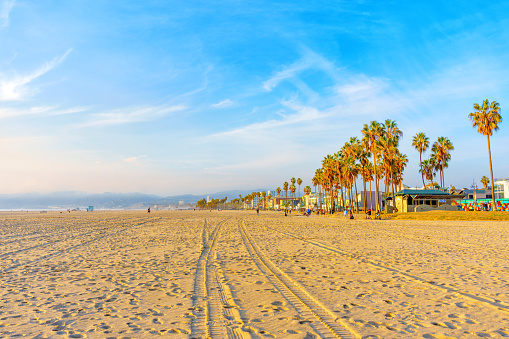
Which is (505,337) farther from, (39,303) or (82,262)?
(82,262)

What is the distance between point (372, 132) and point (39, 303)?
166ft

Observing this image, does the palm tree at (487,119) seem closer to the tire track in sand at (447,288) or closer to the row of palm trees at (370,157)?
the row of palm trees at (370,157)

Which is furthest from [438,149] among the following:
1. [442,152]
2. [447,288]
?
[447,288]

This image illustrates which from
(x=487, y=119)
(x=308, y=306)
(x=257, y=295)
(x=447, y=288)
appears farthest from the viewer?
(x=487, y=119)

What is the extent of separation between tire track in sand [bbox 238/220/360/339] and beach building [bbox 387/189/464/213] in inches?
1900

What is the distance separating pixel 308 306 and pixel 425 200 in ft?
177

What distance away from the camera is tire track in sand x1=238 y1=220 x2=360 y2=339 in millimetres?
4676

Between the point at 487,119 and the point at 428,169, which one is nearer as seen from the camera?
the point at 487,119

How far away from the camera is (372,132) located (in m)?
51.5

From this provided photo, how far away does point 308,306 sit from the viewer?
231 inches

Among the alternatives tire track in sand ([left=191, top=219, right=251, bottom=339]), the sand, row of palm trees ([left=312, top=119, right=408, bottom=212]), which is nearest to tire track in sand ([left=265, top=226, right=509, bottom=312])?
the sand

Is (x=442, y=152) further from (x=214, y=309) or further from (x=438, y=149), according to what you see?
(x=214, y=309)

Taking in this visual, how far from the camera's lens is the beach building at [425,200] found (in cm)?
5178

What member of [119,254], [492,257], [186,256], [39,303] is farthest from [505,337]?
[119,254]
